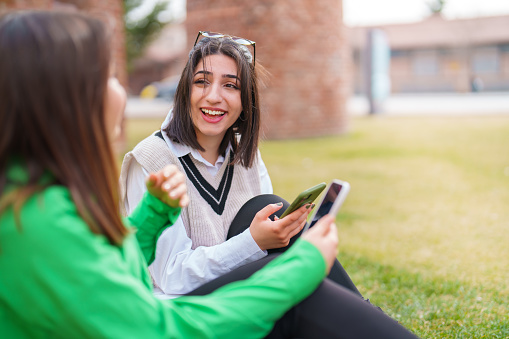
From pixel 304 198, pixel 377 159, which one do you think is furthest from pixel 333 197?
pixel 377 159

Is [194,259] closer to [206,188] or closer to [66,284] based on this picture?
[206,188]


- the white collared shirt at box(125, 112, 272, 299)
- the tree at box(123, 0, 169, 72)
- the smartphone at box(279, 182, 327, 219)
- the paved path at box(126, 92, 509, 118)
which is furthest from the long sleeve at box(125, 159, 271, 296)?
the tree at box(123, 0, 169, 72)

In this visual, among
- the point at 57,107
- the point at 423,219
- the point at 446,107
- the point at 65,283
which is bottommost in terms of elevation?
the point at 446,107

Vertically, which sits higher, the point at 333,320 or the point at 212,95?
the point at 212,95

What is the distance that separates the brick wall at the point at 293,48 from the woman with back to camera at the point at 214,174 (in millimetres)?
8354

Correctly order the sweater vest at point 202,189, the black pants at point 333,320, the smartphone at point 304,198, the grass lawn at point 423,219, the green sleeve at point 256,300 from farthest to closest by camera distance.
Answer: the grass lawn at point 423,219 < the sweater vest at point 202,189 < the smartphone at point 304,198 < the black pants at point 333,320 < the green sleeve at point 256,300

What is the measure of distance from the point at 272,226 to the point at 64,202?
94 cm

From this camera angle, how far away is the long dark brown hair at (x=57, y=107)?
1.10 meters

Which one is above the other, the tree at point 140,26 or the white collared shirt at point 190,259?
the tree at point 140,26

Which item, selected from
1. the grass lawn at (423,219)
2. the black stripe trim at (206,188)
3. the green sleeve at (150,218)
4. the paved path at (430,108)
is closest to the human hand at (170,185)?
the green sleeve at (150,218)

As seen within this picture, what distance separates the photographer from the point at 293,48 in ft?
36.6

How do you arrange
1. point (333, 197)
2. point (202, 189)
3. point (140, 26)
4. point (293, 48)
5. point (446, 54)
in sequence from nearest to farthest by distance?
1. point (333, 197)
2. point (202, 189)
3. point (293, 48)
4. point (140, 26)
5. point (446, 54)

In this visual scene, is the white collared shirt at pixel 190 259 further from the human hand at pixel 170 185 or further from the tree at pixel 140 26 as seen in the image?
the tree at pixel 140 26

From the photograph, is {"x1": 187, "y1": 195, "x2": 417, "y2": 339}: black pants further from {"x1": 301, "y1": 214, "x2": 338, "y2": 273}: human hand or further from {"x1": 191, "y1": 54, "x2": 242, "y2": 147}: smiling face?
{"x1": 191, "y1": 54, "x2": 242, "y2": 147}: smiling face
